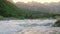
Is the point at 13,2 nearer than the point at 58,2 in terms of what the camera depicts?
No

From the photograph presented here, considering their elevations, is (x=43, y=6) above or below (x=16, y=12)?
above

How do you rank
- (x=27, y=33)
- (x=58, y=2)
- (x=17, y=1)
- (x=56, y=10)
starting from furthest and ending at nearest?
(x=17, y=1) < (x=56, y=10) < (x=58, y=2) < (x=27, y=33)

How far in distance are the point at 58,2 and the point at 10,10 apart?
4.67ft

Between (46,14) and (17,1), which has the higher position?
(17,1)

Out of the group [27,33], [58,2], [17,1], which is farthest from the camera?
[17,1]

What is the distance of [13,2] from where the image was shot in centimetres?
499

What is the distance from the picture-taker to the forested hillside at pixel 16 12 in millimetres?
4711

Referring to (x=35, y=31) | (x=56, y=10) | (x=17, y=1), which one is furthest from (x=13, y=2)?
(x=35, y=31)

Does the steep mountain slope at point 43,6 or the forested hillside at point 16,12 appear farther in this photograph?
the forested hillside at point 16,12

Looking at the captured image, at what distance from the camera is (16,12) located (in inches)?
197

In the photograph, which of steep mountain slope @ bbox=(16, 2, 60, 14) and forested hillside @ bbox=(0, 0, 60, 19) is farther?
forested hillside @ bbox=(0, 0, 60, 19)

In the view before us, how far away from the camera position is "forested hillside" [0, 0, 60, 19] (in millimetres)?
4711

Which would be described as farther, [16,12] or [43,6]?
[16,12]

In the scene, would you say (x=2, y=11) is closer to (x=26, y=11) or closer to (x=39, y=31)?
(x=26, y=11)
